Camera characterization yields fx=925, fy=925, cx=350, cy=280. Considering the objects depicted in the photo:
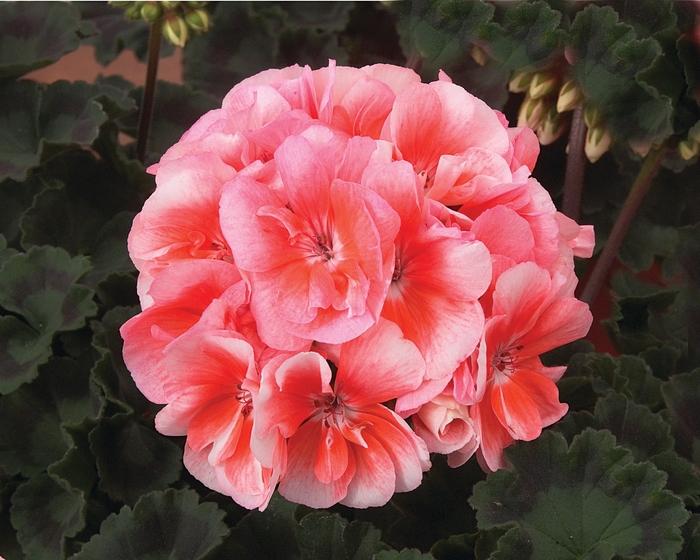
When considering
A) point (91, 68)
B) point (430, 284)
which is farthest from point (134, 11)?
point (91, 68)

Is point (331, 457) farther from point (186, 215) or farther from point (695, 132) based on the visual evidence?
point (695, 132)

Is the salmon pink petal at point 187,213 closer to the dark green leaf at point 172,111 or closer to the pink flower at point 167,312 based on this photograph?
the pink flower at point 167,312

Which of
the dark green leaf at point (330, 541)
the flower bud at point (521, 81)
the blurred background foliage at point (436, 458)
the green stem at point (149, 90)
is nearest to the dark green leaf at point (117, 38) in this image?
the blurred background foliage at point (436, 458)

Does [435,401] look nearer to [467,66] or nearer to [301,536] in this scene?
[301,536]

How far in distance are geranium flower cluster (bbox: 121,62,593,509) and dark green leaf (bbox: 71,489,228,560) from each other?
0.15 metres

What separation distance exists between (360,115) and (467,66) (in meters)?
0.47

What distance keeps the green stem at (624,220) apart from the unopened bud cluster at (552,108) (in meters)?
0.08

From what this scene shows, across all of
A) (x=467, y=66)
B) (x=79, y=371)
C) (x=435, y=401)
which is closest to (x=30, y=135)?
(x=79, y=371)

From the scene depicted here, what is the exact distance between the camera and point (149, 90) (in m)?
1.14

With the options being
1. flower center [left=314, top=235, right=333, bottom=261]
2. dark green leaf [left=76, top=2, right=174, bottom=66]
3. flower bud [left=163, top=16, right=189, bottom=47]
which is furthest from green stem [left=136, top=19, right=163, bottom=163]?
flower center [left=314, top=235, right=333, bottom=261]

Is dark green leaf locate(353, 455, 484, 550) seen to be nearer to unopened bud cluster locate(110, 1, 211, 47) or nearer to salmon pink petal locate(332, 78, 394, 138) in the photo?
salmon pink petal locate(332, 78, 394, 138)

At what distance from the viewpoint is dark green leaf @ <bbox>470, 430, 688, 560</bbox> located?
2.36 ft

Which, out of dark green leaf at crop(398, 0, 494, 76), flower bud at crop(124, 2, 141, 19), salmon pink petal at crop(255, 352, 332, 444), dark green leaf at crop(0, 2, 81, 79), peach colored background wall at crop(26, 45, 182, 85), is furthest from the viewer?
peach colored background wall at crop(26, 45, 182, 85)

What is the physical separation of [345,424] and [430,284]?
11 cm
